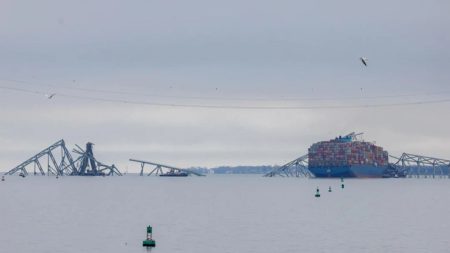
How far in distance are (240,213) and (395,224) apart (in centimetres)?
3303

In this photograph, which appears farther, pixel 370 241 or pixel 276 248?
pixel 370 241

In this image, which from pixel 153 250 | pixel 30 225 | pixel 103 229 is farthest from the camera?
pixel 30 225

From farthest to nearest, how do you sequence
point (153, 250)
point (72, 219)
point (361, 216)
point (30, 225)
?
point (361, 216) → point (72, 219) → point (30, 225) → point (153, 250)

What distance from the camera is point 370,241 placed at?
88.2 m

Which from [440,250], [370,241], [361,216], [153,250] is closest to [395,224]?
[361,216]

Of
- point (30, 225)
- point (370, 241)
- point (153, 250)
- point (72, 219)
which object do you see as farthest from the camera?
point (72, 219)

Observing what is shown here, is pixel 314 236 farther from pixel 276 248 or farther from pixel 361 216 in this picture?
pixel 361 216

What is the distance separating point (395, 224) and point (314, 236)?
2424 centimetres

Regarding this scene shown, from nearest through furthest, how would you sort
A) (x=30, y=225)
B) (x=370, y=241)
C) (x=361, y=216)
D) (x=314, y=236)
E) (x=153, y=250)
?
(x=153, y=250) → (x=370, y=241) → (x=314, y=236) → (x=30, y=225) → (x=361, y=216)

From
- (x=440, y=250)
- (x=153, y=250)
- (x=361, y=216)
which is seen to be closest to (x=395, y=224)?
(x=361, y=216)

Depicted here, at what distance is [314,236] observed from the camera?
94312 millimetres

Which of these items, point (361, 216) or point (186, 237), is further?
point (361, 216)

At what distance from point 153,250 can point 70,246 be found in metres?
9.48

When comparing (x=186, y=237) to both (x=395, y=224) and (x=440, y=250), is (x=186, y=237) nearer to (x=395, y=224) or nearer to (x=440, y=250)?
(x=440, y=250)
